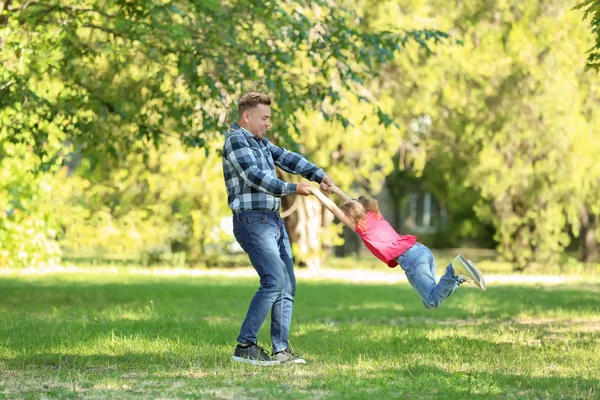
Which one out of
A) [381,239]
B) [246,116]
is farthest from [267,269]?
[246,116]

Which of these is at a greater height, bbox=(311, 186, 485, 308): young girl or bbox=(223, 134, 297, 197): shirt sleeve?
bbox=(223, 134, 297, 197): shirt sleeve

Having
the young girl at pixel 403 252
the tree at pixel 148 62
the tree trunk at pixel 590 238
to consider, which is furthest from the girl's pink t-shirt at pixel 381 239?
the tree trunk at pixel 590 238

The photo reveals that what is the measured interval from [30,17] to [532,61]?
49.9 ft

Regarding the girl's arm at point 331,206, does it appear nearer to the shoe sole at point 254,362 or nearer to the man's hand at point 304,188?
the man's hand at point 304,188

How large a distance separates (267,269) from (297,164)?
32.4 inches

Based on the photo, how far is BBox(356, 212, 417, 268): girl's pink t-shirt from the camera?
7.94 metres

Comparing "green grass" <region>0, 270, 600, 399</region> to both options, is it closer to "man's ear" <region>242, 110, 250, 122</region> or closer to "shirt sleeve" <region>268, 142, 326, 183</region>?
"shirt sleeve" <region>268, 142, 326, 183</region>

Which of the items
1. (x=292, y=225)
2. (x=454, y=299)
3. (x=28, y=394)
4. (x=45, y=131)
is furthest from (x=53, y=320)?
(x=292, y=225)

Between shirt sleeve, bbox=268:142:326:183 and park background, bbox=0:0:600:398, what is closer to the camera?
shirt sleeve, bbox=268:142:326:183

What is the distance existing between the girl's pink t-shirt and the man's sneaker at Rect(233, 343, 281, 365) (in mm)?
1078

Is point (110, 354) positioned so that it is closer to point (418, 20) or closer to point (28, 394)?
point (28, 394)

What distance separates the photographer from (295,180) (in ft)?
77.3

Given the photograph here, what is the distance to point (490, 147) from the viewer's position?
26.2 m

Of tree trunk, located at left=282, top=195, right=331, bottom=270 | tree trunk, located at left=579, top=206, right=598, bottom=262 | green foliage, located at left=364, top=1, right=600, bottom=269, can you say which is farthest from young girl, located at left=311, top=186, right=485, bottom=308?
tree trunk, located at left=579, top=206, right=598, bottom=262
